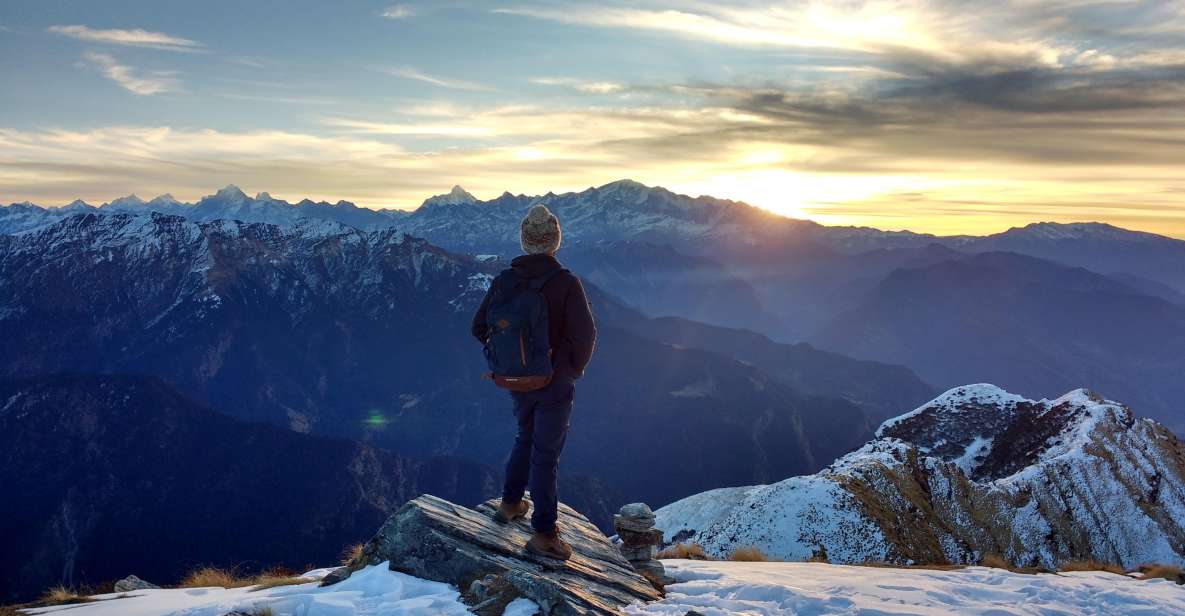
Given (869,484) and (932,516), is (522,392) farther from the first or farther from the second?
(932,516)

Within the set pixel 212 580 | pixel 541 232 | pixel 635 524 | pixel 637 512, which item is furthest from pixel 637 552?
pixel 212 580

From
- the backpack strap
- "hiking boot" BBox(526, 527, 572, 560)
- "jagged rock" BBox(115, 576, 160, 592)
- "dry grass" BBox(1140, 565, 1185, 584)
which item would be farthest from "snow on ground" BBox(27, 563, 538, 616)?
"dry grass" BBox(1140, 565, 1185, 584)

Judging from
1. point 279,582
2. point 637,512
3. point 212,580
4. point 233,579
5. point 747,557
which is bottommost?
point 747,557

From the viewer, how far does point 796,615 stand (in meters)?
11.0

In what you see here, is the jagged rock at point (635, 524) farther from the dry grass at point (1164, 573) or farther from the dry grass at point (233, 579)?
the dry grass at point (1164, 573)

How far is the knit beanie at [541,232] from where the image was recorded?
1061 centimetres

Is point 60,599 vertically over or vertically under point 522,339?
under

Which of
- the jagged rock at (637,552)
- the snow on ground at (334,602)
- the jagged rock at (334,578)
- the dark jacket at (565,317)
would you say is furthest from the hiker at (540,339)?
the jagged rock at (637,552)

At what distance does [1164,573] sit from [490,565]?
15.5 m

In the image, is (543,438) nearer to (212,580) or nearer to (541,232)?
(541,232)

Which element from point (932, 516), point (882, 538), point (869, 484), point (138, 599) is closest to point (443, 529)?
point (138, 599)

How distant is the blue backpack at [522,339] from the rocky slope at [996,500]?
4160cm

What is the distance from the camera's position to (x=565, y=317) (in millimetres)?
10695

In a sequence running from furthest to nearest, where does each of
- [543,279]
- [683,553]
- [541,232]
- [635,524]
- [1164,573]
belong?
[683,553]
[1164,573]
[635,524]
[541,232]
[543,279]
